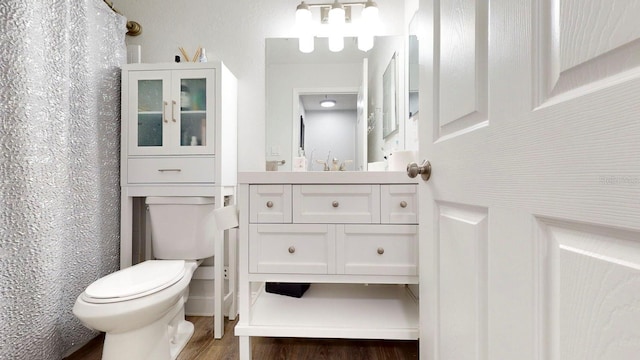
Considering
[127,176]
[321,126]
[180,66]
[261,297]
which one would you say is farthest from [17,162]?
[321,126]

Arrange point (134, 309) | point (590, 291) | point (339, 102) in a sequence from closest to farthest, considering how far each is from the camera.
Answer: point (590, 291) → point (134, 309) → point (339, 102)

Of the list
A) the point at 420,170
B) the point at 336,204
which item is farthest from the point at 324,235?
the point at 420,170

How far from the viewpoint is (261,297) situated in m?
1.51

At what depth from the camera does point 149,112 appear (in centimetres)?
179

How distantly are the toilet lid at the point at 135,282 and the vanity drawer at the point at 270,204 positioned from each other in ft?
1.53

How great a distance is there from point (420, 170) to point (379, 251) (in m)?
0.50

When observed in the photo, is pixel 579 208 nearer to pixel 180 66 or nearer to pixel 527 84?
pixel 527 84

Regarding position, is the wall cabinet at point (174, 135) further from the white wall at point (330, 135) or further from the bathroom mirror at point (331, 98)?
the white wall at point (330, 135)

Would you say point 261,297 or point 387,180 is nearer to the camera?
point 387,180

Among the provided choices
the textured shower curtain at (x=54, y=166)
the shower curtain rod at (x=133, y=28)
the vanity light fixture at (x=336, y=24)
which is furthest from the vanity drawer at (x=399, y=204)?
the shower curtain rod at (x=133, y=28)

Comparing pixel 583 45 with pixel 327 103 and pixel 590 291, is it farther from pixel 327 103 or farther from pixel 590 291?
pixel 327 103

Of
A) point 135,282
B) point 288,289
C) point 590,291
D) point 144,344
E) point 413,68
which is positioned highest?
point 413,68

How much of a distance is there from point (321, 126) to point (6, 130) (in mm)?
1422

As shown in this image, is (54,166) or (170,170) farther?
(170,170)
